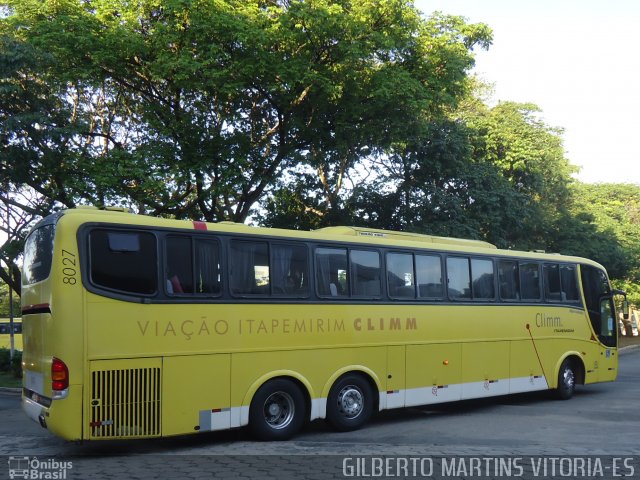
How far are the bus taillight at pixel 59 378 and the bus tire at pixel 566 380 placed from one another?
35.0ft

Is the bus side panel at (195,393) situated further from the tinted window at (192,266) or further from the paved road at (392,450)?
the tinted window at (192,266)

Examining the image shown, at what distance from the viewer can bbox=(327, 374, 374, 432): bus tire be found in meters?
10.8

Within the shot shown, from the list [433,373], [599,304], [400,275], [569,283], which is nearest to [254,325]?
[400,275]

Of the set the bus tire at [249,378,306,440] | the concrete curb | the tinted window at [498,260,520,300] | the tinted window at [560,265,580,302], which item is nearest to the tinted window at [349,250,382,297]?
the bus tire at [249,378,306,440]

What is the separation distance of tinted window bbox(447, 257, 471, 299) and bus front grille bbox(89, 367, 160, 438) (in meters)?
6.10

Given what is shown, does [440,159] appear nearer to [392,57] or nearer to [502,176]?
[502,176]

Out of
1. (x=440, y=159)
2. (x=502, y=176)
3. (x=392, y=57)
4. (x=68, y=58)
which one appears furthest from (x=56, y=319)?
(x=502, y=176)

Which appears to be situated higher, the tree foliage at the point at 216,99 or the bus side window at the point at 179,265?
the tree foliage at the point at 216,99

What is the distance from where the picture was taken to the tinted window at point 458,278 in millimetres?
12820

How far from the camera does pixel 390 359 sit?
11625 mm

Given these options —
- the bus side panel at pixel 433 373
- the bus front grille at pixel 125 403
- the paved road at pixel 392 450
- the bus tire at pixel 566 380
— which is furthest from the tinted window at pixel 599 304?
the bus front grille at pixel 125 403

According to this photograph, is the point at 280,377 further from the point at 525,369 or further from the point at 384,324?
the point at 525,369

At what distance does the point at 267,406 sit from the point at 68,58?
36.5 ft

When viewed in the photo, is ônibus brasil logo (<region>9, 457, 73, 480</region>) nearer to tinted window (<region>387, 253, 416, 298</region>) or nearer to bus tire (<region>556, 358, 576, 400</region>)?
tinted window (<region>387, 253, 416, 298</region>)
